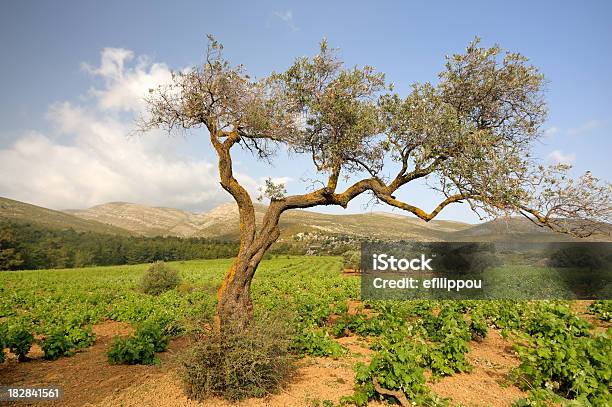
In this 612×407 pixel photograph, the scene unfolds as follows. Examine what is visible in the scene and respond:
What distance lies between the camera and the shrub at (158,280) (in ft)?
98.8

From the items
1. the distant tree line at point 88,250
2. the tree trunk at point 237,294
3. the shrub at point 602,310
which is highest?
the tree trunk at point 237,294

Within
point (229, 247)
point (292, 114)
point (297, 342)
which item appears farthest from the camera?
point (229, 247)

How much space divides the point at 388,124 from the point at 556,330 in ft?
25.2

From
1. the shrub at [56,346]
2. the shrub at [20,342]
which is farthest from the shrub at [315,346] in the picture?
the shrub at [20,342]

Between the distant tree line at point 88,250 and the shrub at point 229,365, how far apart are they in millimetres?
81574

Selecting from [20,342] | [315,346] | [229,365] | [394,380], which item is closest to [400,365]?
[394,380]

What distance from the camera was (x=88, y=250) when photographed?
89.6 meters

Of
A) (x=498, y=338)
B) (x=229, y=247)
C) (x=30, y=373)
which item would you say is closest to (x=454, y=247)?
(x=498, y=338)

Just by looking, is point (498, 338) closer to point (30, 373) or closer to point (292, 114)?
point (292, 114)

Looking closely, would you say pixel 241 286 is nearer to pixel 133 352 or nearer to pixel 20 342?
pixel 133 352

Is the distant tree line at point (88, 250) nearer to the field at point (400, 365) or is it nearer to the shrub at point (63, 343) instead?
the shrub at point (63, 343)

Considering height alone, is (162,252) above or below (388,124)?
below

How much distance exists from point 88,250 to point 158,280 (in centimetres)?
7347

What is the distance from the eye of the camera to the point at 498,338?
12.2 metres
